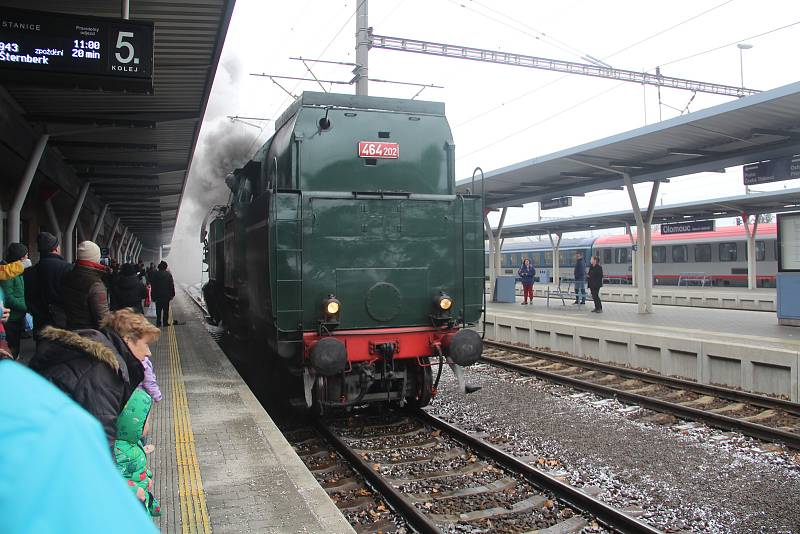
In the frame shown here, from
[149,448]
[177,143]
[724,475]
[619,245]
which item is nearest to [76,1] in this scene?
[149,448]

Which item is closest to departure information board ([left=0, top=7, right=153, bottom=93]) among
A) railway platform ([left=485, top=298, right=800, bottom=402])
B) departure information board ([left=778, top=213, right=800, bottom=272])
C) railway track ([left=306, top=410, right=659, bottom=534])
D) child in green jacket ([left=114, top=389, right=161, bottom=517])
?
child in green jacket ([left=114, top=389, right=161, bottom=517])

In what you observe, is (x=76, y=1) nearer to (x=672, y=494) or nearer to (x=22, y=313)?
(x=22, y=313)

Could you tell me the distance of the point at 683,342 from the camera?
9.96 m

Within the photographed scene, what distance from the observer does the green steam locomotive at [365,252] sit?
20.6ft

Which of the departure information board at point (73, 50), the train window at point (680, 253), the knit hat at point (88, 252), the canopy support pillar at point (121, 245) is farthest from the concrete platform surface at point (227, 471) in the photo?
the canopy support pillar at point (121, 245)

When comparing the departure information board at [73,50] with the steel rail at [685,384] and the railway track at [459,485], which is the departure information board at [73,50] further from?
the steel rail at [685,384]

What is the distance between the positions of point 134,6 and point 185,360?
5.30 metres

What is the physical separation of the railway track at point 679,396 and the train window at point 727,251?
70.9 feet

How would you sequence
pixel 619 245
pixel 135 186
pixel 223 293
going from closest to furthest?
pixel 223 293, pixel 135 186, pixel 619 245

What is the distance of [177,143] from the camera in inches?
531

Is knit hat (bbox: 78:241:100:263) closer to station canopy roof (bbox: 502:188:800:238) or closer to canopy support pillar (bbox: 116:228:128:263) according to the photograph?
station canopy roof (bbox: 502:188:800:238)

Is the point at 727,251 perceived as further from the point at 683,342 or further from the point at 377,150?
the point at 377,150

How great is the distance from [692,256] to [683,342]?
23161mm

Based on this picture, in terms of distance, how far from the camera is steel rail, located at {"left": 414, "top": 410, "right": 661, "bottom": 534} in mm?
4367
